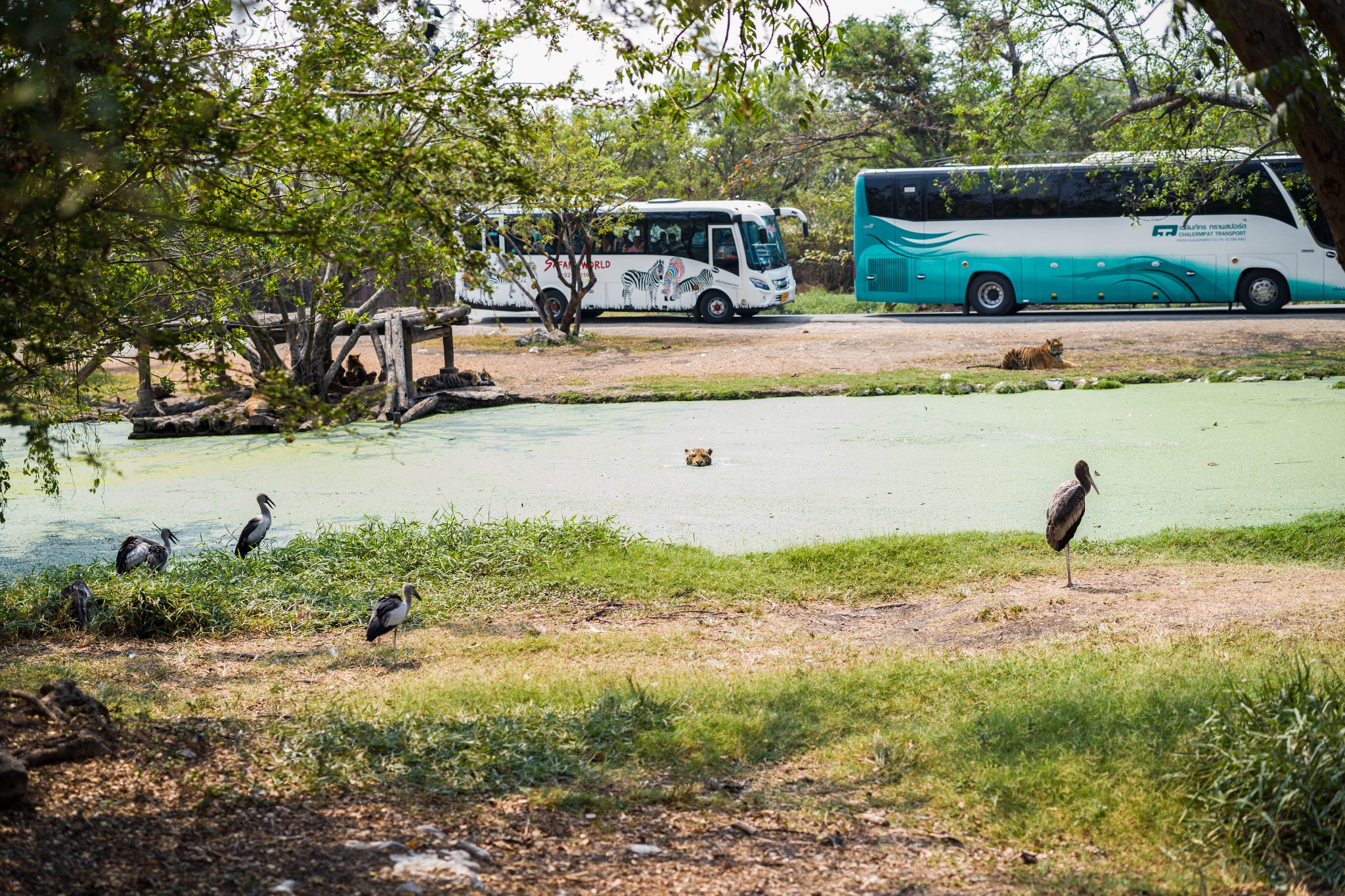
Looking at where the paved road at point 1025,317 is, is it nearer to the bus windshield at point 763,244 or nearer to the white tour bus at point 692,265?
the white tour bus at point 692,265

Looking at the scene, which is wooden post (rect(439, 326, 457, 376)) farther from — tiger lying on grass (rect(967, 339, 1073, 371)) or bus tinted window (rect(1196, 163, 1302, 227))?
bus tinted window (rect(1196, 163, 1302, 227))

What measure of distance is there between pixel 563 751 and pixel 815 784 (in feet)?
2.59

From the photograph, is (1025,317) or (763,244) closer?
(1025,317)

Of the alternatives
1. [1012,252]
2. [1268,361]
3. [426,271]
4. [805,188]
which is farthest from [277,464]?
[805,188]

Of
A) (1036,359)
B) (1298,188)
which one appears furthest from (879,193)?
(1036,359)

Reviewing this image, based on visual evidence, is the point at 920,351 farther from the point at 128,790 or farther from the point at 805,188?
the point at 805,188

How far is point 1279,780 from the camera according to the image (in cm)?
311

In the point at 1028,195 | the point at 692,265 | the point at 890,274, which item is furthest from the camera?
the point at 692,265

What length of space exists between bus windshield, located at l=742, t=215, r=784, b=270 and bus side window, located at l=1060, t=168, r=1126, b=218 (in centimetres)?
554

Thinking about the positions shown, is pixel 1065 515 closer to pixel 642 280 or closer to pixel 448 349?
pixel 448 349

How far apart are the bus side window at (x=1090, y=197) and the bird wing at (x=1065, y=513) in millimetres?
16111

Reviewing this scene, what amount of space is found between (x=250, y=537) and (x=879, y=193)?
17.8 m

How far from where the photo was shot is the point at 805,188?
35.9 meters

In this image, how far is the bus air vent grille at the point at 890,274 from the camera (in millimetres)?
Answer: 22359
